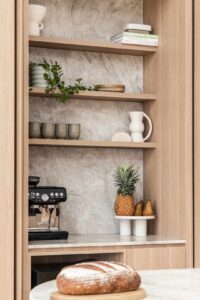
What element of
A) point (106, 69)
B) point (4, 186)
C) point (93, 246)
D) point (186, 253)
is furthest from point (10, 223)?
point (106, 69)

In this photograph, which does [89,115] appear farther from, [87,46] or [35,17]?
[35,17]

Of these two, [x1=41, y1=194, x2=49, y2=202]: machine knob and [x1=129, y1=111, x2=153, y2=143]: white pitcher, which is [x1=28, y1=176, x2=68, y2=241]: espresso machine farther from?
[x1=129, y1=111, x2=153, y2=143]: white pitcher

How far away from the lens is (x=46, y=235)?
3551 millimetres

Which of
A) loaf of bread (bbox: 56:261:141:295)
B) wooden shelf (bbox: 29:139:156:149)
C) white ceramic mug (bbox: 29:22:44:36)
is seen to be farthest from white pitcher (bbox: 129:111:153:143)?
loaf of bread (bbox: 56:261:141:295)

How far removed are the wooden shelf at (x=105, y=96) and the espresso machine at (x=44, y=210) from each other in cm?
52

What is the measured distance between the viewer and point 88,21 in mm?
4168

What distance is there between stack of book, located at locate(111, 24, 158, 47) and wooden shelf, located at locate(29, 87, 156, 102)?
335 millimetres

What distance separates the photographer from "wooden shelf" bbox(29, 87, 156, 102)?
375 cm

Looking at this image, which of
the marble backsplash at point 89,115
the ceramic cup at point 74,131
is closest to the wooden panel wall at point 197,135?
the marble backsplash at point 89,115

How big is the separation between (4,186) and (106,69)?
1.38 m

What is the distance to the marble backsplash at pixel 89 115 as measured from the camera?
13.1ft

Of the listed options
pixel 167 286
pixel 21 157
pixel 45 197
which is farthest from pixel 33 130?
pixel 167 286

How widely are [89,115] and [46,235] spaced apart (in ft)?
3.11

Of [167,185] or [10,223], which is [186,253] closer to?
[167,185]
